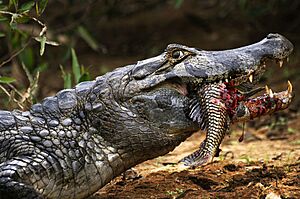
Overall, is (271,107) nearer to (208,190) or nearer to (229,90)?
(229,90)

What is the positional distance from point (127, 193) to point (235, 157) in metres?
1.25

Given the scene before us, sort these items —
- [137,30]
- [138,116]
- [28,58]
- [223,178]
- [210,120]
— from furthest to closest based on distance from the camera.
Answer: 1. [137,30]
2. [28,58]
3. [223,178]
4. [138,116]
5. [210,120]

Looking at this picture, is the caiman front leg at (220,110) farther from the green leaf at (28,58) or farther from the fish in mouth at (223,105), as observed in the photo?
the green leaf at (28,58)

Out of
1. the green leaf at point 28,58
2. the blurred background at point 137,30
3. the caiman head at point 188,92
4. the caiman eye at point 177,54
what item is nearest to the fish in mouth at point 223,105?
the caiman head at point 188,92

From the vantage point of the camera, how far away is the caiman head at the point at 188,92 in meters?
3.39

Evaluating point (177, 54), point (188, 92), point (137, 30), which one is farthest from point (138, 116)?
point (137, 30)

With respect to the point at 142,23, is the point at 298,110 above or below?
below

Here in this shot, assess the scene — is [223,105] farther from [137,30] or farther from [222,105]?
[137,30]

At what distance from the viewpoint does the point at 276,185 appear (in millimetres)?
3492

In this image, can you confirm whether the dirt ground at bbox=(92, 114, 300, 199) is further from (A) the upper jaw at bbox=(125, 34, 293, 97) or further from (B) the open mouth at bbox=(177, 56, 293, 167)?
(A) the upper jaw at bbox=(125, 34, 293, 97)

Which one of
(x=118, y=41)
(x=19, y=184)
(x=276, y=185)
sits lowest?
(x=276, y=185)

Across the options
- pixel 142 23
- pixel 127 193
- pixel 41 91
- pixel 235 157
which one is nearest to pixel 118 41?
pixel 142 23

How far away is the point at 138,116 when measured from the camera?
342cm

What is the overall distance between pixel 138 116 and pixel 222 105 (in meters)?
0.44
